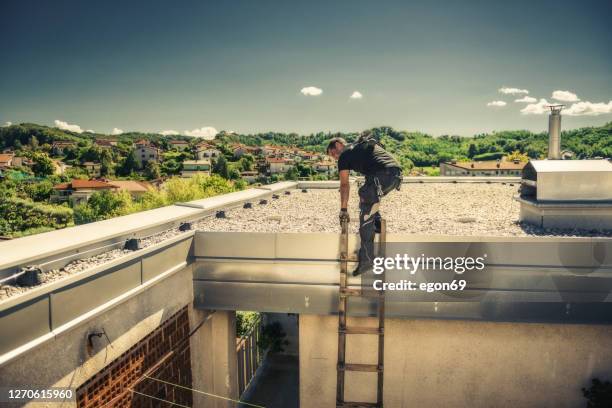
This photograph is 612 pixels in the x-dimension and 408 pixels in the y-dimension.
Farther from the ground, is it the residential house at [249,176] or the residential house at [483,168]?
the residential house at [483,168]

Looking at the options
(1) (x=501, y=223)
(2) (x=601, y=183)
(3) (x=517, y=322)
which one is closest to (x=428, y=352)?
(3) (x=517, y=322)

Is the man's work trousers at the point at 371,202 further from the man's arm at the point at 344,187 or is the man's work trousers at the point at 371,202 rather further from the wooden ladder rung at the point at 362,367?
the wooden ladder rung at the point at 362,367

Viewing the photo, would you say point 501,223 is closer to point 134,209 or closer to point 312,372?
point 312,372

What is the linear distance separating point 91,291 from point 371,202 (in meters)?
3.34

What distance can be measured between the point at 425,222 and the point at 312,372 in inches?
139

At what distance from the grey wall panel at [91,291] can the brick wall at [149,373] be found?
748 millimetres

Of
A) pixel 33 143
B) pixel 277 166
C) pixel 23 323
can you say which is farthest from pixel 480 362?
pixel 33 143

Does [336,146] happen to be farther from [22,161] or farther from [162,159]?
[162,159]

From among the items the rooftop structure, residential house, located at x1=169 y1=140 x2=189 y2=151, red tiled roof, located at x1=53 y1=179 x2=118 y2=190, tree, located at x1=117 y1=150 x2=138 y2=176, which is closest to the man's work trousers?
the rooftop structure

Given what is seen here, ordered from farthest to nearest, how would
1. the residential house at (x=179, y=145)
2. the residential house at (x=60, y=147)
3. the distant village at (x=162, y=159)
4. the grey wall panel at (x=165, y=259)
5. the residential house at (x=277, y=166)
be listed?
the residential house at (x=179, y=145) < the residential house at (x=60, y=147) < the residential house at (x=277, y=166) < the distant village at (x=162, y=159) < the grey wall panel at (x=165, y=259)

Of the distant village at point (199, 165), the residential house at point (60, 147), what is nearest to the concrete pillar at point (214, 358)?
the distant village at point (199, 165)

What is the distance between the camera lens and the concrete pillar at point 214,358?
587 centimetres

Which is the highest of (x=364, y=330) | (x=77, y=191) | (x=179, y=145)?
(x=179, y=145)

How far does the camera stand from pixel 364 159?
5.27 meters
